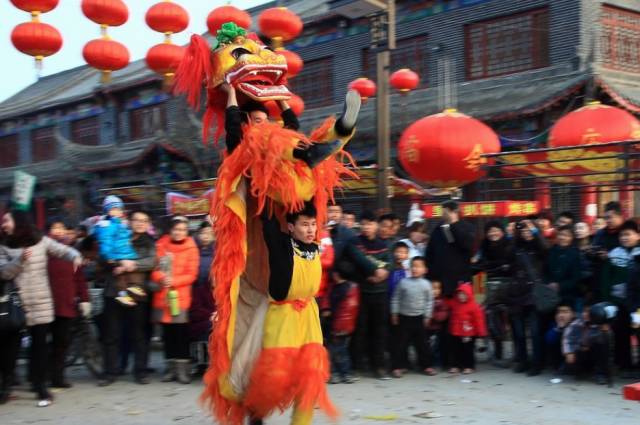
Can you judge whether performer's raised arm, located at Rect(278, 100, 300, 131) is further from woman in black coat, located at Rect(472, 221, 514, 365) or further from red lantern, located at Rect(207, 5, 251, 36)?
woman in black coat, located at Rect(472, 221, 514, 365)

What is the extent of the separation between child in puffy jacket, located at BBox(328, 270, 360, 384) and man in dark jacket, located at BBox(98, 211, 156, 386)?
166 centimetres

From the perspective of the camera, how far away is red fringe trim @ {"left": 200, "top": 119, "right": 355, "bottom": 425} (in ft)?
11.6

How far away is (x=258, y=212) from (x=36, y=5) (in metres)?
3.85

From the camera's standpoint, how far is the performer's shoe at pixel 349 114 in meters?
3.27

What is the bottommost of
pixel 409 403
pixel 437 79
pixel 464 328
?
pixel 409 403

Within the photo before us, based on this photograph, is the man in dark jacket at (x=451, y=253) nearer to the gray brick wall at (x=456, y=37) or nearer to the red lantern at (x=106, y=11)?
the red lantern at (x=106, y=11)

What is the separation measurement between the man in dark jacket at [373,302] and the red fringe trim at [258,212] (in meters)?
2.42

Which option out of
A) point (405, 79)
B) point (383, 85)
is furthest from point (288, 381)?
point (405, 79)

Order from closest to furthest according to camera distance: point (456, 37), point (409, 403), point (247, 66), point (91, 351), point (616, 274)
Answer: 1. point (247, 66)
2. point (409, 403)
3. point (616, 274)
4. point (91, 351)
5. point (456, 37)

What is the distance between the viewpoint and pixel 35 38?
643 centimetres

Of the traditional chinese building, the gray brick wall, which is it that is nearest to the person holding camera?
the traditional chinese building

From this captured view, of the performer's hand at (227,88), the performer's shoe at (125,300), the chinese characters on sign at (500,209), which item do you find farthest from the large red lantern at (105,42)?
the chinese characters on sign at (500,209)

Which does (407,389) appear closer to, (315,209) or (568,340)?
(568,340)

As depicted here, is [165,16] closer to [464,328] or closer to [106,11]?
[106,11]
